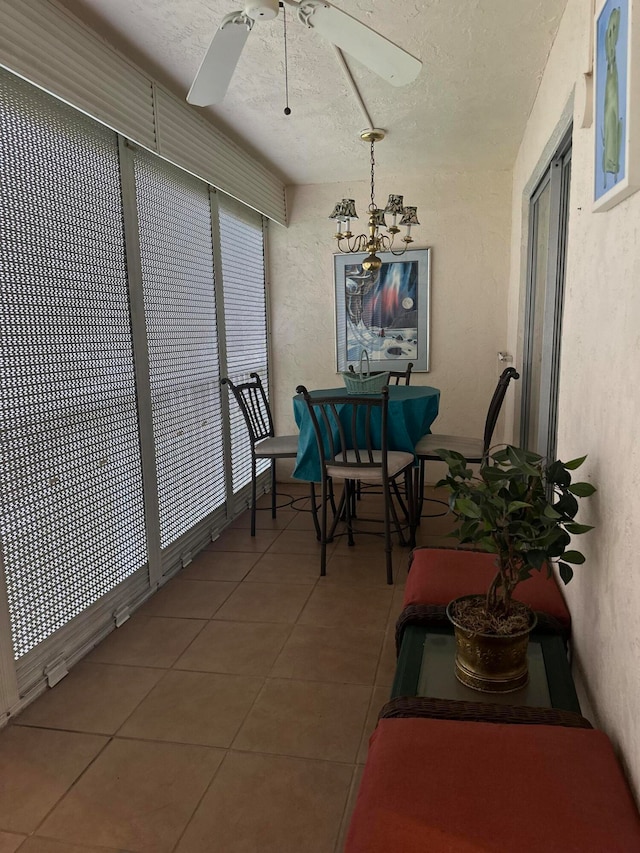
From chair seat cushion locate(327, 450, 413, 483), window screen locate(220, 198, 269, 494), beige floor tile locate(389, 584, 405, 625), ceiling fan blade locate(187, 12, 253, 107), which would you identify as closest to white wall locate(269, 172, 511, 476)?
window screen locate(220, 198, 269, 494)

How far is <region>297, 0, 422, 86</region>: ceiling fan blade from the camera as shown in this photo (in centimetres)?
152

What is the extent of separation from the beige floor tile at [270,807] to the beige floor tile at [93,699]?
492 mm

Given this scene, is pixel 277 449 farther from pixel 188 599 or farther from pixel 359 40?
pixel 359 40

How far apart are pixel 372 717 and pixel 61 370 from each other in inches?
66.4

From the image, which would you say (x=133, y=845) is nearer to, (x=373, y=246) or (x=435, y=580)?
(x=435, y=580)

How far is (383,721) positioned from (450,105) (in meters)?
2.99

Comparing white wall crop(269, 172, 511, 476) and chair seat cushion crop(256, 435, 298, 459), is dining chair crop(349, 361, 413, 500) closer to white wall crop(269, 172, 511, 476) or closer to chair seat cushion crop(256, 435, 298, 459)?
white wall crop(269, 172, 511, 476)

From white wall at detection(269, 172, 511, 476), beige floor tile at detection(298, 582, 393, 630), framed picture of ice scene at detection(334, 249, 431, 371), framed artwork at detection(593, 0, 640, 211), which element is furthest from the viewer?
framed picture of ice scene at detection(334, 249, 431, 371)

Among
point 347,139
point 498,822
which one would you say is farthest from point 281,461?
point 498,822

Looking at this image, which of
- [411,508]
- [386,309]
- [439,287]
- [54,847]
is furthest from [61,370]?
[439,287]

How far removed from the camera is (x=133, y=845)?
4.78 feet

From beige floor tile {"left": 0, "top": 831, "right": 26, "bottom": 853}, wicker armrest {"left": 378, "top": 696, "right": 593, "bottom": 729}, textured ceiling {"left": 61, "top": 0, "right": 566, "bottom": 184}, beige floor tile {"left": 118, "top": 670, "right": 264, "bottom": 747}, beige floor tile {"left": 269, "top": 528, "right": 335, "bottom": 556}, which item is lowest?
beige floor tile {"left": 0, "top": 831, "right": 26, "bottom": 853}

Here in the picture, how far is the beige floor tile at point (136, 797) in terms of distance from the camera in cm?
149

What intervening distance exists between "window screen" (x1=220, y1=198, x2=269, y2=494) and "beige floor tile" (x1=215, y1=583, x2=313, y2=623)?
47.0 inches
